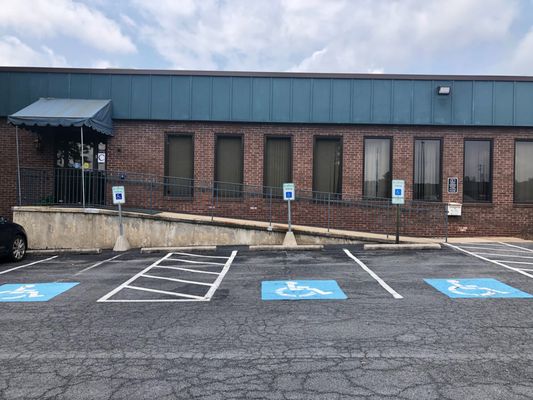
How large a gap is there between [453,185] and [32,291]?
533 inches

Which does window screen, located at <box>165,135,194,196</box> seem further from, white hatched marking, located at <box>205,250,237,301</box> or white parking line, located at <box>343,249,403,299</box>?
white parking line, located at <box>343,249,403,299</box>

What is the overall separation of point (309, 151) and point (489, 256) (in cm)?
688

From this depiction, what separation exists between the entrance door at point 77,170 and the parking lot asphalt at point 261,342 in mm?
6136

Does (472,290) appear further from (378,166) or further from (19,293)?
(378,166)

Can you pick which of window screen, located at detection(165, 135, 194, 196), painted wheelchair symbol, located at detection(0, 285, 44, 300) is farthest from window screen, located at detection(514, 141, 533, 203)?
painted wheelchair symbol, located at detection(0, 285, 44, 300)

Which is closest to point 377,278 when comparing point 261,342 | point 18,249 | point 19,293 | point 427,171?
point 261,342

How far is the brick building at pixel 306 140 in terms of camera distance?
14.9 m

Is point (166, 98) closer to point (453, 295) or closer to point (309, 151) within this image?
point (309, 151)

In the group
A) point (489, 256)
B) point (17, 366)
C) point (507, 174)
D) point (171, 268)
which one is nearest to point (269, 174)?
point (171, 268)

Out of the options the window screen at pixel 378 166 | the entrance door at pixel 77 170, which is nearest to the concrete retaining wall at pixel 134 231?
the entrance door at pixel 77 170

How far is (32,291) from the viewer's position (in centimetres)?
737

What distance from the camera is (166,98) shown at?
14961 millimetres

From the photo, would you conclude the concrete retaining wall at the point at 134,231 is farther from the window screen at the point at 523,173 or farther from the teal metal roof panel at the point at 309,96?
the window screen at the point at 523,173

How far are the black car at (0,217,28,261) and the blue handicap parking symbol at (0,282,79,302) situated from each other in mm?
2861
